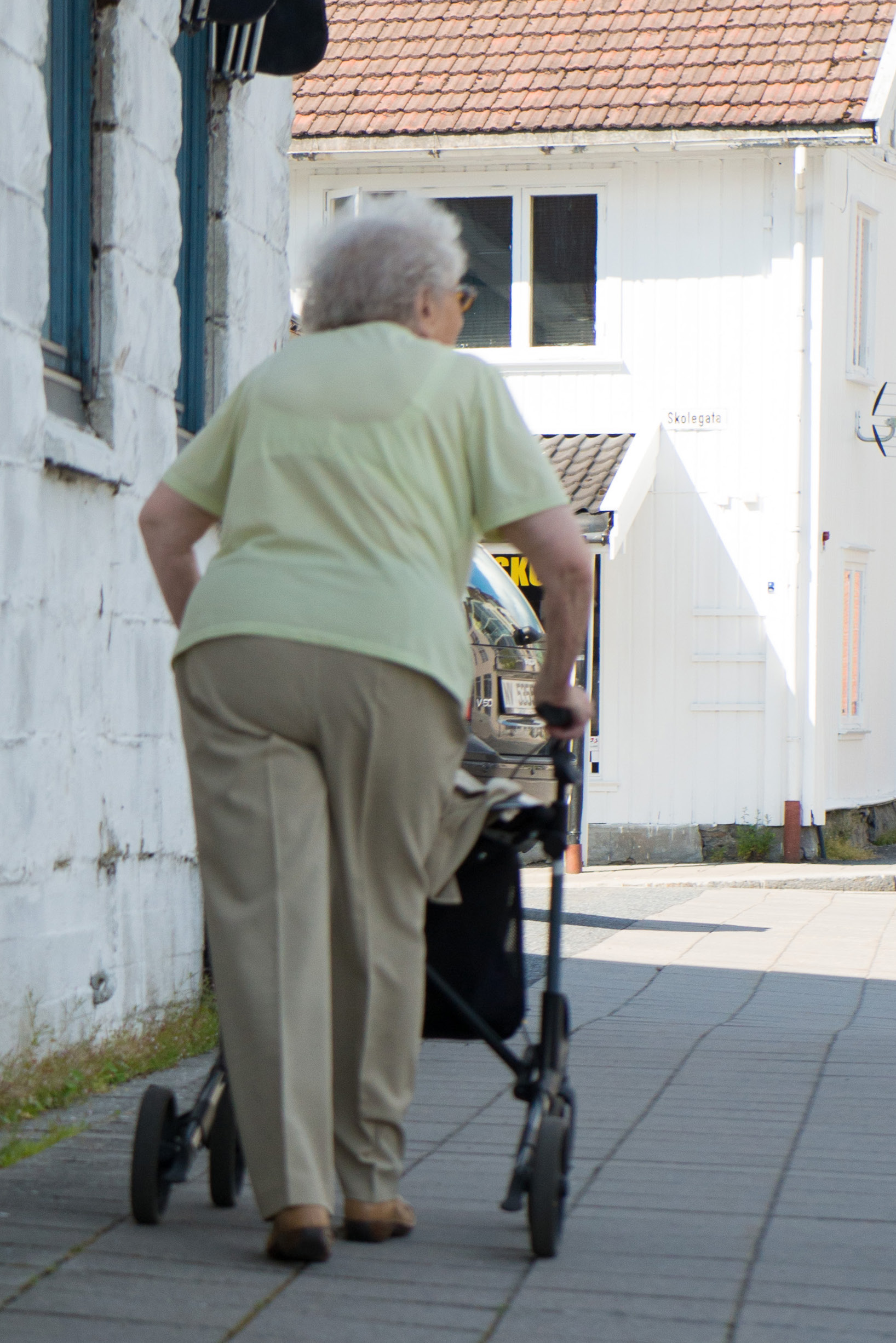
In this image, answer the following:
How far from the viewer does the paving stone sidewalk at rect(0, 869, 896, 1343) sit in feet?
10.1

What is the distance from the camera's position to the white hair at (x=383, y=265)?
3.46 meters

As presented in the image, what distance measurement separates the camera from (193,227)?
6.57 meters

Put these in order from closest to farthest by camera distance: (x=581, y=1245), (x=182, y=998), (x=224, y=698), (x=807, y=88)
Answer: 1. (x=224, y=698)
2. (x=581, y=1245)
3. (x=182, y=998)
4. (x=807, y=88)

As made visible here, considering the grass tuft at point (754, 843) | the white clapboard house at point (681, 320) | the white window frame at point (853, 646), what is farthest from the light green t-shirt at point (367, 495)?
the white window frame at point (853, 646)

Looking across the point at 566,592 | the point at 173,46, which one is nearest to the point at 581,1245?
the point at 566,592

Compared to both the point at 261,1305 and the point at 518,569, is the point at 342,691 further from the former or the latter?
the point at 518,569

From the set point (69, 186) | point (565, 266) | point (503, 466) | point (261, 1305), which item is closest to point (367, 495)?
point (503, 466)

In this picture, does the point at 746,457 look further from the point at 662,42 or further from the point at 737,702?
the point at 662,42

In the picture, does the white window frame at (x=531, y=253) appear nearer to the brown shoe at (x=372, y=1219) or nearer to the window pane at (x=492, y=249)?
the window pane at (x=492, y=249)

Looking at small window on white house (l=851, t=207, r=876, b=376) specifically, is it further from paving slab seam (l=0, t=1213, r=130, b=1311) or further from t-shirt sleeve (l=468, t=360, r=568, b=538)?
paving slab seam (l=0, t=1213, r=130, b=1311)

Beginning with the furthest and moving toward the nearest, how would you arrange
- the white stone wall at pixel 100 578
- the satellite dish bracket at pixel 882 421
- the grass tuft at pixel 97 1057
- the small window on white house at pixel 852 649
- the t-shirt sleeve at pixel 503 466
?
the small window on white house at pixel 852 649
the satellite dish bracket at pixel 882 421
the white stone wall at pixel 100 578
the grass tuft at pixel 97 1057
the t-shirt sleeve at pixel 503 466

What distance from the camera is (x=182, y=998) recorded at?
6.13m

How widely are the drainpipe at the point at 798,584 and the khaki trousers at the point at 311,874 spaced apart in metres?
12.7

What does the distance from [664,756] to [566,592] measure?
12.8 meters
